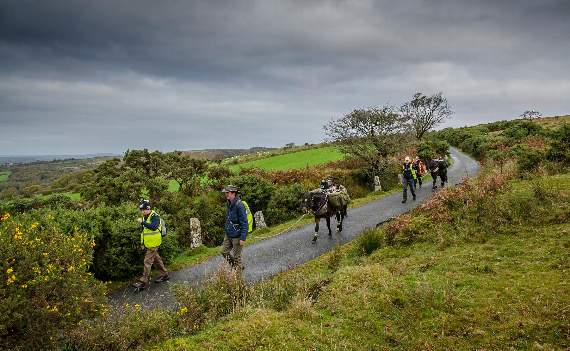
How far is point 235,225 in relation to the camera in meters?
10.3

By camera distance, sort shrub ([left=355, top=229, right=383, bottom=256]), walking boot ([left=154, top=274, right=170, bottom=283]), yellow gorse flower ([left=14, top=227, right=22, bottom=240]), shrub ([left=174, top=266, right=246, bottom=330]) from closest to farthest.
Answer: yellow gorse flower ([left=14, top=227, right=22, bottom=240]), shrub ([left=174, top=266, right=246, bottom=330]), walking boot ([left=154, top=274, right=170, bottom=283]), shrub ([left=355, top=229, right=383, bottom=256])

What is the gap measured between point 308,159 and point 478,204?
27007 millimetres

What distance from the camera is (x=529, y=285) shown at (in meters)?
7.65

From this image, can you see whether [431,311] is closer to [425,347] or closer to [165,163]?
[425,347]

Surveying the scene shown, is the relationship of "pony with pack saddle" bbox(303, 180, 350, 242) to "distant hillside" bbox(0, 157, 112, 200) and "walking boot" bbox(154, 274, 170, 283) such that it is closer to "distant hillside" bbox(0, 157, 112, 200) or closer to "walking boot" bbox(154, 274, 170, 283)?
"walking boot" bbox(154, 274, 170, 283)

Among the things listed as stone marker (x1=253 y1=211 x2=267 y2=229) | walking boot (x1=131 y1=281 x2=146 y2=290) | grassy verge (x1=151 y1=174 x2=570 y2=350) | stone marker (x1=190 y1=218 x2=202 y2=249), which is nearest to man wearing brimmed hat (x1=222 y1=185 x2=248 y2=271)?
grassy verge (x1=151 y1=174 x2=570 y2=350)

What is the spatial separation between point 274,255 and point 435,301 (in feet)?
22.4

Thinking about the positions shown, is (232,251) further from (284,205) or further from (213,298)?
(284,205)

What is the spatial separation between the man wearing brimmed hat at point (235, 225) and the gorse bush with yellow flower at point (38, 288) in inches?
159

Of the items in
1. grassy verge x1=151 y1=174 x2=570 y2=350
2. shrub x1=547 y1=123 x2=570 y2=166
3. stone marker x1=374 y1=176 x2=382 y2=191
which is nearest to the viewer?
grassy verge x1=151 y1=174 x2=570 y2=350

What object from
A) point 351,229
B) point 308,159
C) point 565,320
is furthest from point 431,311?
point 308,159

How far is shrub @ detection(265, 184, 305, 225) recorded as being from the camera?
20.4m

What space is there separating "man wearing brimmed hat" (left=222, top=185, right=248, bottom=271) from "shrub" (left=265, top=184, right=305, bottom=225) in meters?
9.81

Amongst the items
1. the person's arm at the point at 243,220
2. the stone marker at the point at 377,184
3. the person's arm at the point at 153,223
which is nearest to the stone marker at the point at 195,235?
the person's arm at the point at 153,223
